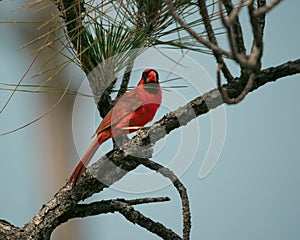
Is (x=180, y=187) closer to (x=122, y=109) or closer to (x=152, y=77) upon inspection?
(x=122, y=109)

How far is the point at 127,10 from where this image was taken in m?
1.03

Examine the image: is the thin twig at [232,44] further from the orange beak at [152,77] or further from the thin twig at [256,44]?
the orange beak at [152,77]

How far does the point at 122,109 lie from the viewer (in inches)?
46.1

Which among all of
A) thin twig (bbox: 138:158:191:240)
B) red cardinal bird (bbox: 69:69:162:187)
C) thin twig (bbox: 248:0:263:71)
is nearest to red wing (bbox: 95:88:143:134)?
red cardinal bird (bbox: 69:69:162:187)

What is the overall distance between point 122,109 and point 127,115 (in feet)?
0.29

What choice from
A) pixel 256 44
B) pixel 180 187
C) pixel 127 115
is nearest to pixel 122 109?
pixel 127 115

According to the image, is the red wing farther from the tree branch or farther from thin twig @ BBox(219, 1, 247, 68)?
thin twig @ BBox(219, 1, 247, 68)

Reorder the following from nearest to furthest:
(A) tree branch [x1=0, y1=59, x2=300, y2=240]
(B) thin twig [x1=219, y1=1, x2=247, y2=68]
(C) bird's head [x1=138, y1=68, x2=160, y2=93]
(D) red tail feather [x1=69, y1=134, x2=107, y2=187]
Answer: (B) thin twig [x1=219, y1=1, x2=247, y2=68]
(A) tree branch [x1=0, y1=59, x2=300, y2=240]
(D) red tail feather [x1=69, y1=134, x2=107, y2=187]
(C) bird's head [x1=138, y1=68, x2=160, y2=93]

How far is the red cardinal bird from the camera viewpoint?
3.78 feet

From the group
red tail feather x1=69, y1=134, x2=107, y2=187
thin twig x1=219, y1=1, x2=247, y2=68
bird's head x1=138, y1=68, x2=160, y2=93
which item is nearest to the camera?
thin twig x1=219, y1=1, x2=247, y2=68

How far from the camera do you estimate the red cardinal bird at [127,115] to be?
1153 mm

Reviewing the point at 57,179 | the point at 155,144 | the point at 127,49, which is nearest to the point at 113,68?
the point at 127,49

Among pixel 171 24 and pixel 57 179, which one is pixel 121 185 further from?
pixel 57 179

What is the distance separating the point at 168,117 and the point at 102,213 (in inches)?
11.2
